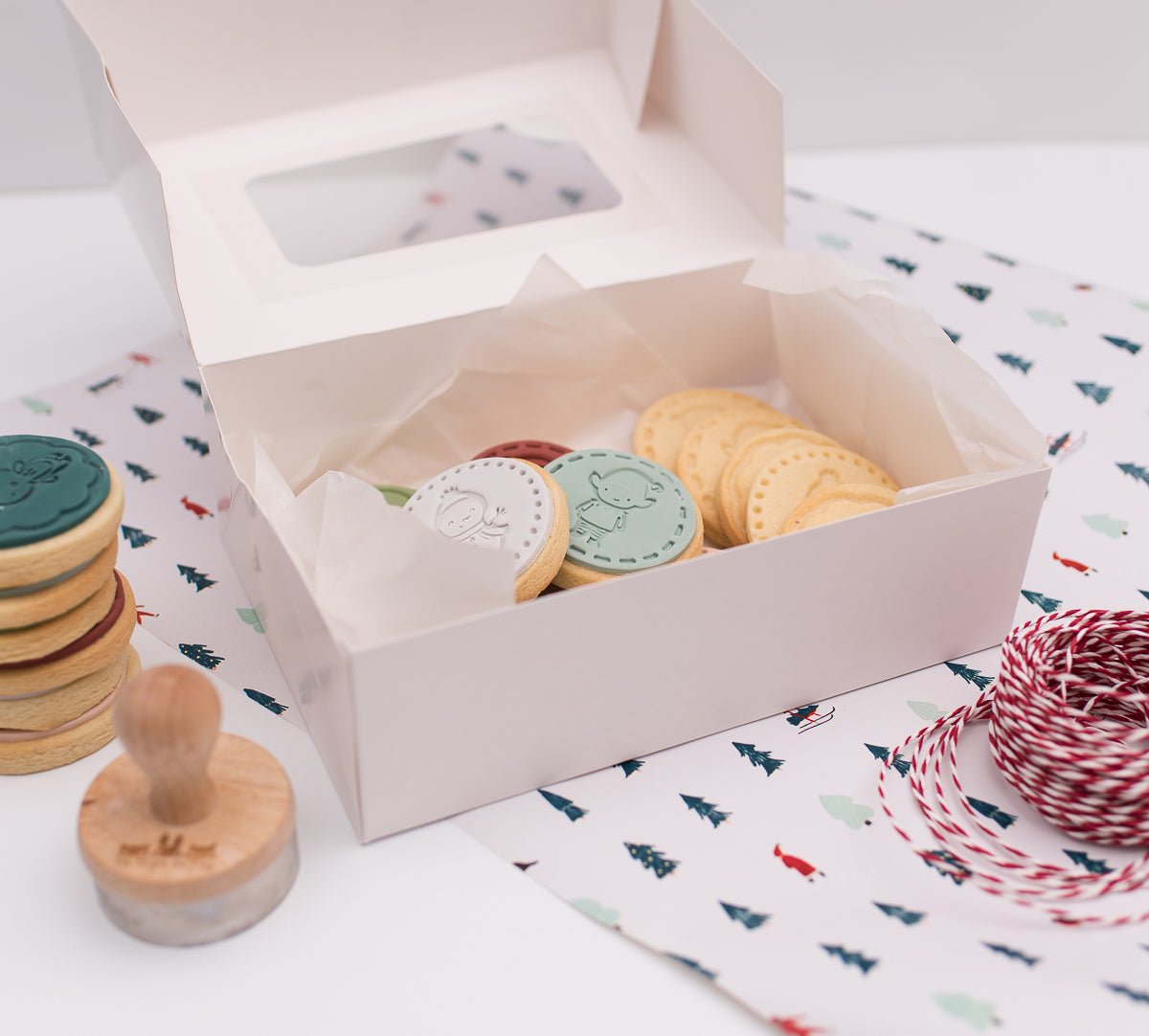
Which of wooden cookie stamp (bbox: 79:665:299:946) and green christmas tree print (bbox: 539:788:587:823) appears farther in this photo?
green christmas tree print (bbox: 539:788:587:823)

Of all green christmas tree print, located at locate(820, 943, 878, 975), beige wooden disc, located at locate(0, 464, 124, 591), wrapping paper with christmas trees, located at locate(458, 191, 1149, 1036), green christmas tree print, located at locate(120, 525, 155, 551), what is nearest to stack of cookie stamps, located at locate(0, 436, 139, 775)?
beige wooden disc, located at locate(0, 464, 124, 591)

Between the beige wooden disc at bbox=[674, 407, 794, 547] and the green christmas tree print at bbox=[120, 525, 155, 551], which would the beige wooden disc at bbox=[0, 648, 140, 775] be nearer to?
the green christmas tree print at bbox=[120, 525, 155, 551]

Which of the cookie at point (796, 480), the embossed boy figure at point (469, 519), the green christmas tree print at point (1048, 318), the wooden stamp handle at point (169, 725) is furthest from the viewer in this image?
the green christmas tree print at point (1048, 318)

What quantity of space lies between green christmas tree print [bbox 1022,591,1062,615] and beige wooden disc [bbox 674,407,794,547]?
1.09 feet

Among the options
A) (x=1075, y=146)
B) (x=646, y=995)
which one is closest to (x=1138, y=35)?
(x=1075, y=146)

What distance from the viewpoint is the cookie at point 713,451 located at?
1.51 metres

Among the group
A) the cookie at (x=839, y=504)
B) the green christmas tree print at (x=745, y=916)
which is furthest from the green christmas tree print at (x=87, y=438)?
the green christmas tree print at (x=745, y=916)

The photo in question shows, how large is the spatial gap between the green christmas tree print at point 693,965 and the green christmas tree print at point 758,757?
23cm

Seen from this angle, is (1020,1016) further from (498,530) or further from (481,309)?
(481,309)

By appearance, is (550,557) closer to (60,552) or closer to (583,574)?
(583,574)

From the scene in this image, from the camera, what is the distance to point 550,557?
128cm

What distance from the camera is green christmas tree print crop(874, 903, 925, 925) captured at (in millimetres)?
1117

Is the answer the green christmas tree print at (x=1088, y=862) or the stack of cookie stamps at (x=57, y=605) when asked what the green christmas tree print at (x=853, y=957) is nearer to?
the green christmas tree print at (x=1088, y=862)

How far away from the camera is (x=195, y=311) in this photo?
4.82ft
